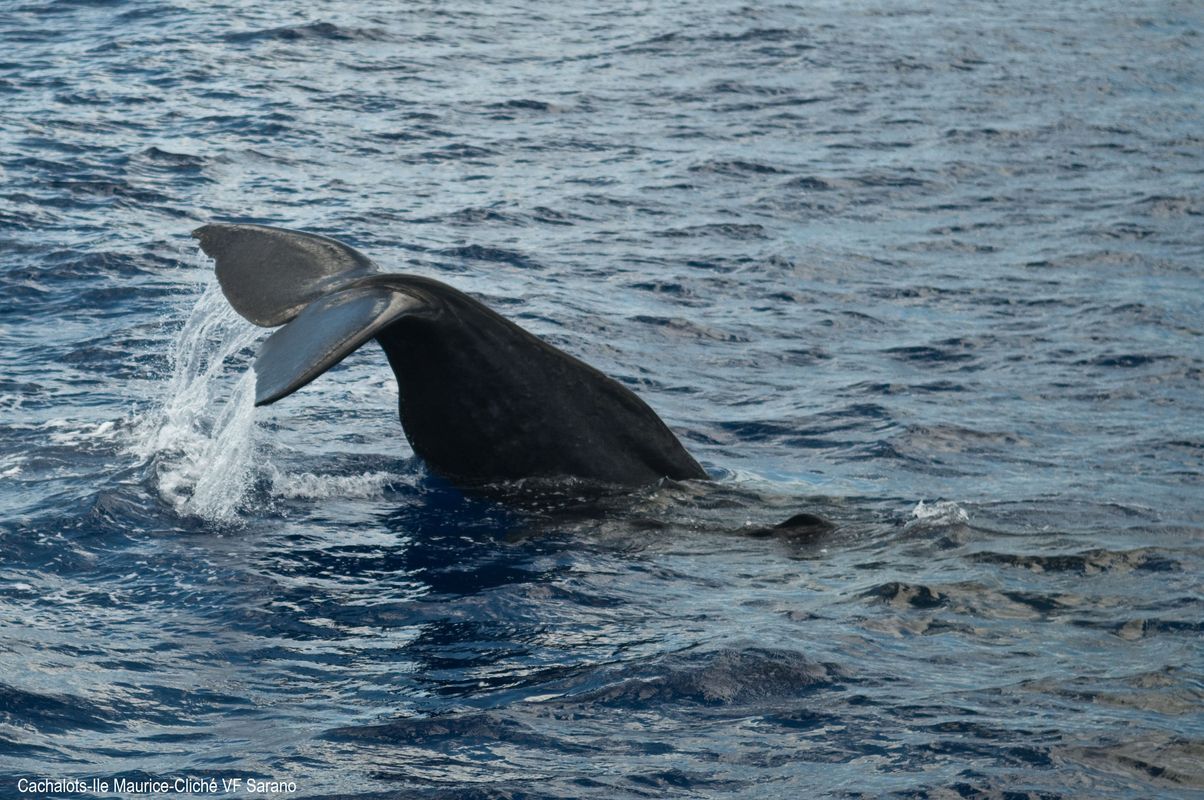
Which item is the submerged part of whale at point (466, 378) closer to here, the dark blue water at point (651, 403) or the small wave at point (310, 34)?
the dark blue water at point (651, 403)

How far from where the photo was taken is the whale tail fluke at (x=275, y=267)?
297 inches

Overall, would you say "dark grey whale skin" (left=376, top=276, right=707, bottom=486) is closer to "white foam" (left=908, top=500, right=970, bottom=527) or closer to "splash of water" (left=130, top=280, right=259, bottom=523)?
"splash of water" (left=130, top=280, right=259, bottom=523)

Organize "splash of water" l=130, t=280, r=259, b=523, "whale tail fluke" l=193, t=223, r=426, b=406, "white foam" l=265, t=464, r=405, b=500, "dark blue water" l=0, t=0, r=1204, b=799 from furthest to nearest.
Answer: "white foam" l=265, t=464, r=405, b=500 < "splash of water" l=130, t=280, r=259, b=523 < "whale tail fluke" l=193, t=223, r=426, b=406 < "dark blue water" l=0, t=0, r=1204, b=799

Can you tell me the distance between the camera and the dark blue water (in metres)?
5.88

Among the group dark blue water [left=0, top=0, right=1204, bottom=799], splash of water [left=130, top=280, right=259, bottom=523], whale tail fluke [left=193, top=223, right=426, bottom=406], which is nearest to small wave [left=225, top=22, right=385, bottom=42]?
dark blue water [left=0, top=0, right=1204, bottom=799]

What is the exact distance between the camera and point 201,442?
29.4 ft

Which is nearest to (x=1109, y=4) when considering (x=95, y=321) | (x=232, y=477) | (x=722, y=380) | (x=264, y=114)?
(x=264, y=114)

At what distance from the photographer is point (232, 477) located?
335 inches

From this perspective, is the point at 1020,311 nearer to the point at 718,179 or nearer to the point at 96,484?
the point at 718,179

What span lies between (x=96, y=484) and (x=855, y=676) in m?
4.33

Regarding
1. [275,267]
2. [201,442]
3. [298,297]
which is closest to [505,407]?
[298,297]

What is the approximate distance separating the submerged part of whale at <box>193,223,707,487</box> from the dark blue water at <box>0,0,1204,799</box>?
27 centimetres

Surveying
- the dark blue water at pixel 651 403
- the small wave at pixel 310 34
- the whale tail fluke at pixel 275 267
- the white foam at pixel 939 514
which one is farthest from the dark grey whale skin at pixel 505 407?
the small wave at pixel 310 34

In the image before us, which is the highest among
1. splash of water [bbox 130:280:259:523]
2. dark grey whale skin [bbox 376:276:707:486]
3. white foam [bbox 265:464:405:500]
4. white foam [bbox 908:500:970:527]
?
dark grey whale skin [bbox 376:276:707:486]
